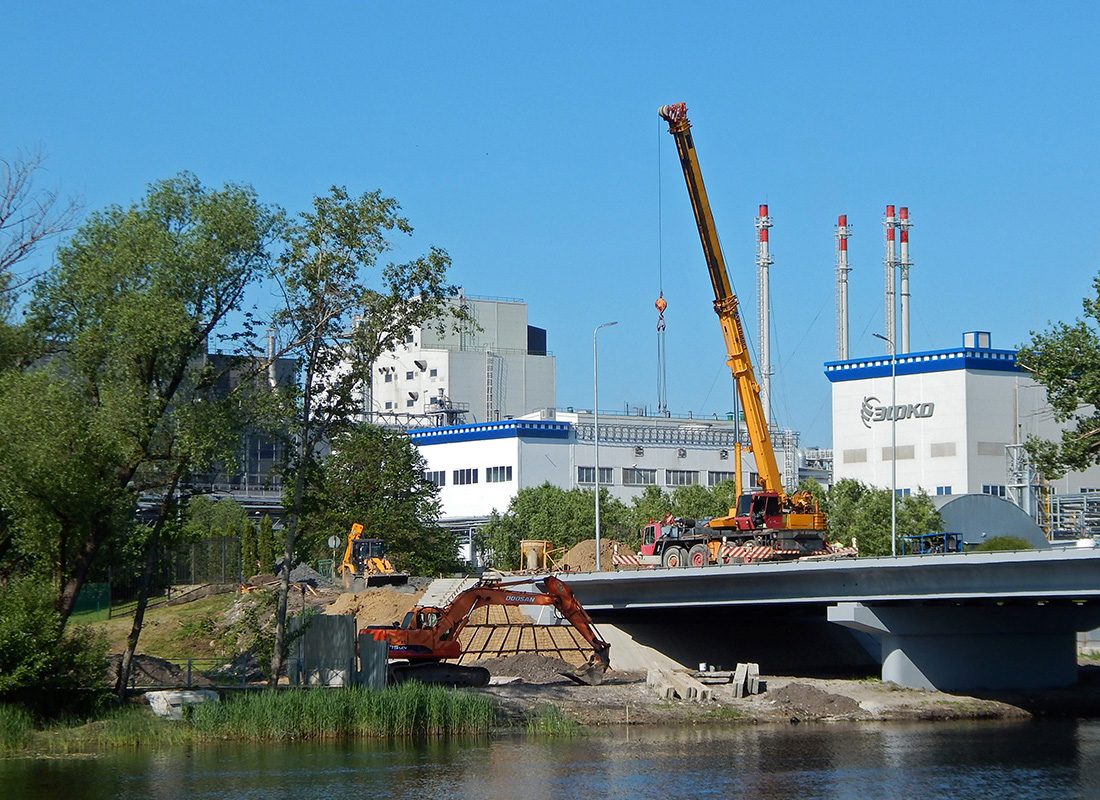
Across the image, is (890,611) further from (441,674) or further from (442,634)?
(441,674)

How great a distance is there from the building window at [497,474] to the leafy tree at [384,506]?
26.1 m

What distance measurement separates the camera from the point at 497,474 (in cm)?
11238

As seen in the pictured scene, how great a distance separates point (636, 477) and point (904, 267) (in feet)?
91.4

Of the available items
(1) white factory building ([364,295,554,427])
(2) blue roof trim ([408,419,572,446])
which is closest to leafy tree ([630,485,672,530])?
(2) blue roof trim ([408,419,572,446])

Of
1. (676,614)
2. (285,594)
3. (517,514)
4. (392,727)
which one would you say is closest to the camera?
(392,727)

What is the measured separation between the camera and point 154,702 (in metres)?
41.5

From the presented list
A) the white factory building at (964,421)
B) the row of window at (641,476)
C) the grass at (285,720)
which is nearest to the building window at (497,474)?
the row of window at (641,476)

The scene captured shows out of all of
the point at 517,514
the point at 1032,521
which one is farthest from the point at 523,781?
the point at 517,514

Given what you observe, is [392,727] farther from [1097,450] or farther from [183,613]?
[183,613]

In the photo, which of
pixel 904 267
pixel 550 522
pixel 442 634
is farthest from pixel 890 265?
pixel 442 634

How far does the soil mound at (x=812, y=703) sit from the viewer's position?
1909 inches

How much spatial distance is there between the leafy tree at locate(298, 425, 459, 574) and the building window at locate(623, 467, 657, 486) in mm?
30856

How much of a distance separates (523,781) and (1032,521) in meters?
39.3

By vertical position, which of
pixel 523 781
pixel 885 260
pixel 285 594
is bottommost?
pixel 523 781
